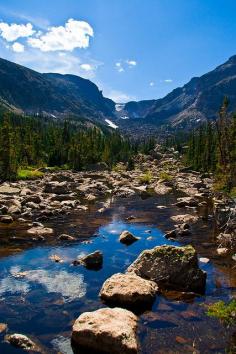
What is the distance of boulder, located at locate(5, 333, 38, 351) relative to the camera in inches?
557

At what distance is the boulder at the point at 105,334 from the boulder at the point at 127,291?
106 inches

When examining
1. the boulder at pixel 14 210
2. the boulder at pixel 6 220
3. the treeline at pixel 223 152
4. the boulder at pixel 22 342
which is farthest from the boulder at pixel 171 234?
the boulder at pixel 22 342

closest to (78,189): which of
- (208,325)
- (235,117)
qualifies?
(235,117)

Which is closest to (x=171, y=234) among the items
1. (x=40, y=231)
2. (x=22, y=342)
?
(x=40, y=231)

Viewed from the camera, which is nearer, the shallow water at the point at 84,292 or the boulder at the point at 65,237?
the shallow water at the point at 84,292

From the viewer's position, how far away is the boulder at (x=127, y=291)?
703 inches

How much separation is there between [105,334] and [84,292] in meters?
6.17

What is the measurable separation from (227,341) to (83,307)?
629cm

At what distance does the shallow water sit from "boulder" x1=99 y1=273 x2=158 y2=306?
0.49m

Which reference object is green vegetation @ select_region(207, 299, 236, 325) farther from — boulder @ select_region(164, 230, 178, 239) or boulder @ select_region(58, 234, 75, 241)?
boulder @ select_region(164, 230, 178, 239)

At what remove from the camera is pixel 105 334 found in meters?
13.7

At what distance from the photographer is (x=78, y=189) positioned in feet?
212

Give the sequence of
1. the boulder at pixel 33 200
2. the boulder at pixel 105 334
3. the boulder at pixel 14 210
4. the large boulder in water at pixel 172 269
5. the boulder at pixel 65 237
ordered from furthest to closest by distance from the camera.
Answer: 1. the boulder at pixel 33 200
2. the boulder at pixel 14 210
3. the boulder at pixel 65 237
4. the large boulder in water at pixel 172 269
5. the boulder at pixel 105 334

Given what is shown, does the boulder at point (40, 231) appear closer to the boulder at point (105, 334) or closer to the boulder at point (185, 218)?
the boulder at point (185, 218)
